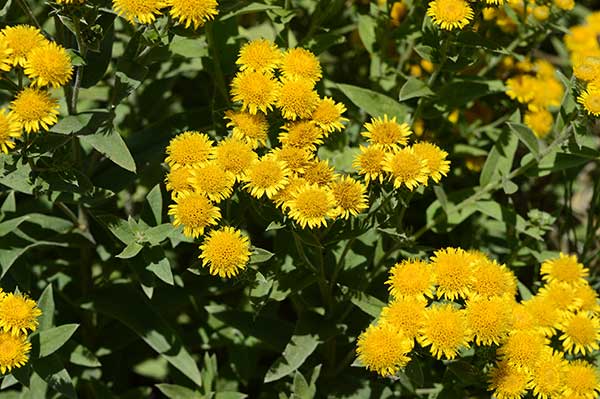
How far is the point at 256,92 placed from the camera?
2742 mm

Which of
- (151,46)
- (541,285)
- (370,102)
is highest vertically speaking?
(151,46)

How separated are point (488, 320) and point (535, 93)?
5.17 ft

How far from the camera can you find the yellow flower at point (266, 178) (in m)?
2.57

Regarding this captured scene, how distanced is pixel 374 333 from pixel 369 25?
164 cm

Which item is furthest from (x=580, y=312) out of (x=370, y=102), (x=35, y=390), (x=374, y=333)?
(x=35, y=390)

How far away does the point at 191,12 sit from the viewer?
2.65m

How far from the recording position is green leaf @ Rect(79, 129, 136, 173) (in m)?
2.69

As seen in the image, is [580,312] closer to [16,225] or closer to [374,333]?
[374,333]

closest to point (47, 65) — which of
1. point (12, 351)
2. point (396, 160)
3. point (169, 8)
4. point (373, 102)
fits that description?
point (169, 8)

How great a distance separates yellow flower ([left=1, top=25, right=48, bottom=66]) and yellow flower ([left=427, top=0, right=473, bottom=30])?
1.39 metres

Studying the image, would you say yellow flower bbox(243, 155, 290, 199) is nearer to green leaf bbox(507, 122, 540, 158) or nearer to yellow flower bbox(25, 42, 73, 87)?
yellow flower bbox(25, 42, 73, 87)

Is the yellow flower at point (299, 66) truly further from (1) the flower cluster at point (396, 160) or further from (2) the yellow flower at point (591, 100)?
(2) the yellow flower at point (591, 100)

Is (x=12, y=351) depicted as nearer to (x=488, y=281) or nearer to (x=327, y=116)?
(x=327, y=116)

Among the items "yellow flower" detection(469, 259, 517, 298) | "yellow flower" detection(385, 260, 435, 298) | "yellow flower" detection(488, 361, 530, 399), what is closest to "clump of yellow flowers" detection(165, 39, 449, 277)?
"yellow flower" detection(385, 260, 435, 298)
